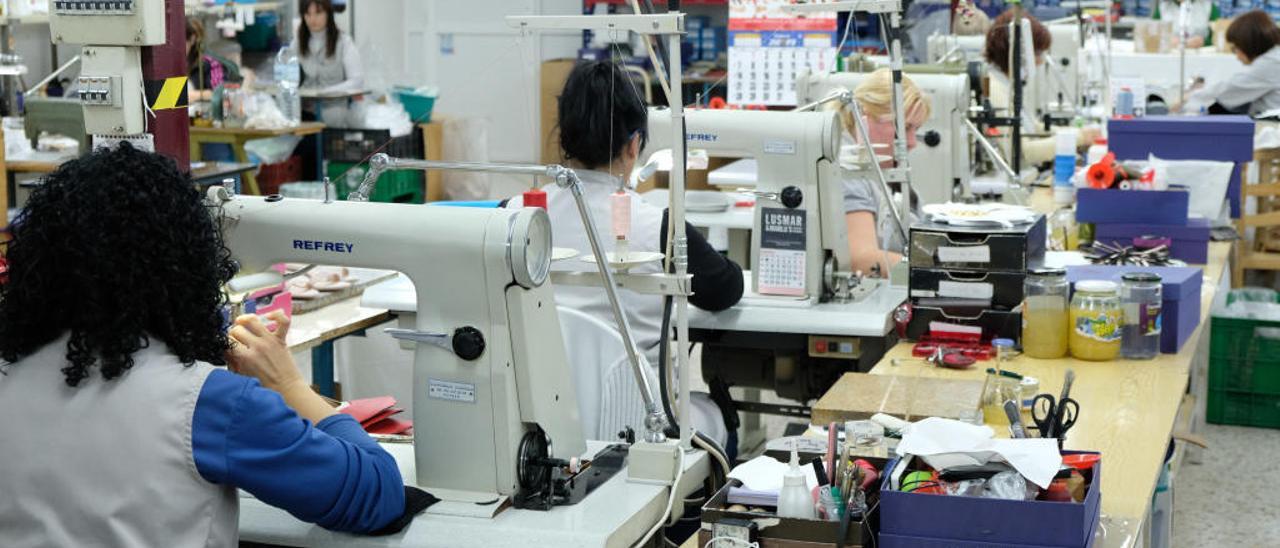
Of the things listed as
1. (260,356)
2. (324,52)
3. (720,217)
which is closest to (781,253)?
(720,217)

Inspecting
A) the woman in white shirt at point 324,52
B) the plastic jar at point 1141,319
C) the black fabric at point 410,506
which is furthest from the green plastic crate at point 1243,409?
the woman in white shirt at point 324,52

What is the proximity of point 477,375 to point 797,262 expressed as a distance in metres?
1.51

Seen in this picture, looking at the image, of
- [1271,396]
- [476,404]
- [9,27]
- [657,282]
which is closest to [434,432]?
[476,404]

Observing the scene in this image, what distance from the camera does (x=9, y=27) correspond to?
6.25 metres

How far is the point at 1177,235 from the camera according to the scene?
12.7 ft

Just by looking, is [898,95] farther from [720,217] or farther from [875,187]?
[720,217]

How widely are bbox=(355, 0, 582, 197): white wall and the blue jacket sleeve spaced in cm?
86

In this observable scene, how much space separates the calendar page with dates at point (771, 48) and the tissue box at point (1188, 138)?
80.2 inches

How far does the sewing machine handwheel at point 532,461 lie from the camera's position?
1.99 m

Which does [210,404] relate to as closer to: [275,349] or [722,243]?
[275,349]

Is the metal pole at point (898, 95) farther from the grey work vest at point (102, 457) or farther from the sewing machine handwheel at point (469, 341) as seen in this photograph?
the grey work vest at point (102, 457)

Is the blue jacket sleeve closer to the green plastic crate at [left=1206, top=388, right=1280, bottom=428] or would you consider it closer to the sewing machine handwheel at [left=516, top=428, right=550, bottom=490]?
the sewing machine handwheel at [left=516, top=428, right=550, bottom=490]

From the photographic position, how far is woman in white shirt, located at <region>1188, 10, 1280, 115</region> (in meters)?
6.57

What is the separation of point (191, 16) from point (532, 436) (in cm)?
606
